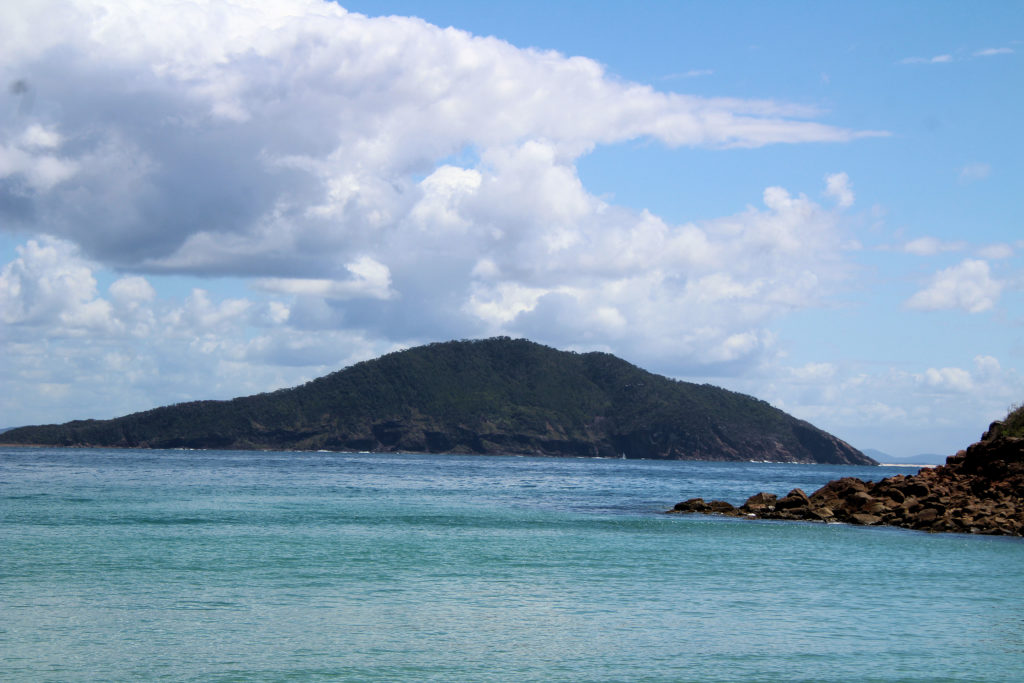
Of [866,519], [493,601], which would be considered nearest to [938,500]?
[866,519]

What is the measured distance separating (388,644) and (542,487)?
73.7m

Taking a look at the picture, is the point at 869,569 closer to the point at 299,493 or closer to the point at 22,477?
the point at 299,493

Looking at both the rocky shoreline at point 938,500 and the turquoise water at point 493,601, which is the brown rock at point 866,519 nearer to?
the rocky shoreline at point 938,500

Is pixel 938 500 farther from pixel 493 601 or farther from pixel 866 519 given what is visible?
pixel 493 601

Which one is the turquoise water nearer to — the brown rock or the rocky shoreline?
the brown rock

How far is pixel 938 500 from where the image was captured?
2002 inches

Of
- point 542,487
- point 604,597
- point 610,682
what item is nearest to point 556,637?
point 610,682

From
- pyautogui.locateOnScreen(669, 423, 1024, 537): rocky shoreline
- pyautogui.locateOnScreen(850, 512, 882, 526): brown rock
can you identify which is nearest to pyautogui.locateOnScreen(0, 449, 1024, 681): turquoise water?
pyautogui.locateOnScreen(850, 512, 882, 526): brown rock

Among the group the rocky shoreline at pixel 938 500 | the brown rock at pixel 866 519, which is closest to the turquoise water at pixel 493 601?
the brown rock at pixel 866 519

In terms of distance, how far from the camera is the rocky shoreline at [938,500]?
151 feet

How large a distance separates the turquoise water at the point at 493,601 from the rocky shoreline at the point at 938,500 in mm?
2738

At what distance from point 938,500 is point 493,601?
34327 mm

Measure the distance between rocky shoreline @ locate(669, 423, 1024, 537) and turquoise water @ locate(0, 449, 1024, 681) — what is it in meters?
2.74

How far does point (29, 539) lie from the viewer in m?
36.9
